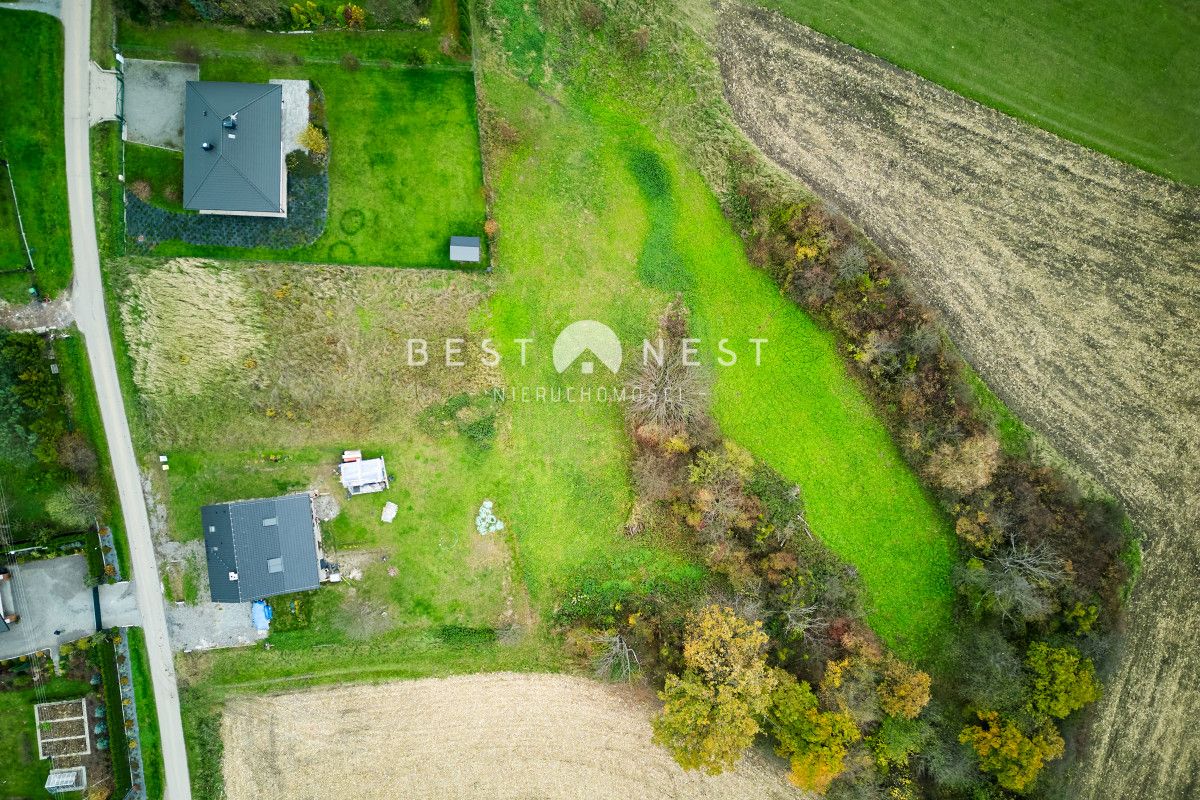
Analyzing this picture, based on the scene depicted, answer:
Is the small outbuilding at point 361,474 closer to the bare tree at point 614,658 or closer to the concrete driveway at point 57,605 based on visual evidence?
the concrete driveway at point 57,605

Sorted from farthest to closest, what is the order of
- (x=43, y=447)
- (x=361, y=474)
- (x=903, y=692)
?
(x=361, y=474), (x=43, y=447), (x=903, y=692)

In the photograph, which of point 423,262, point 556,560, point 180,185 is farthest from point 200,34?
point 556,560

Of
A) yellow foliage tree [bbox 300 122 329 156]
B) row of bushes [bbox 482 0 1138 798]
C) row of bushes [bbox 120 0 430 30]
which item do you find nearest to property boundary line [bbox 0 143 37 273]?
row of bushes [bbox 120 0 430 30]

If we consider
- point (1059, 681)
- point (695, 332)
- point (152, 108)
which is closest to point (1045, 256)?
point (695, 332)

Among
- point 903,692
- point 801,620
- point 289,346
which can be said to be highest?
point 289,346

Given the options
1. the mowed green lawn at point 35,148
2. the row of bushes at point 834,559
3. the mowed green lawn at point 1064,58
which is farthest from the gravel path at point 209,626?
the mowed green lawn at point 1064,58

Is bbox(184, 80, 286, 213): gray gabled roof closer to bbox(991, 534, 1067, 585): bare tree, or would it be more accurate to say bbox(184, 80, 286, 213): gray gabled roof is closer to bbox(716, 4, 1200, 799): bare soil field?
bbox(716, 4, 1200, 799): bare soil field

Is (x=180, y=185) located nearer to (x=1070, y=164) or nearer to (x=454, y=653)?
(x=454, y=653)

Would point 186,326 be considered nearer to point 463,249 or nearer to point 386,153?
point 386,153
